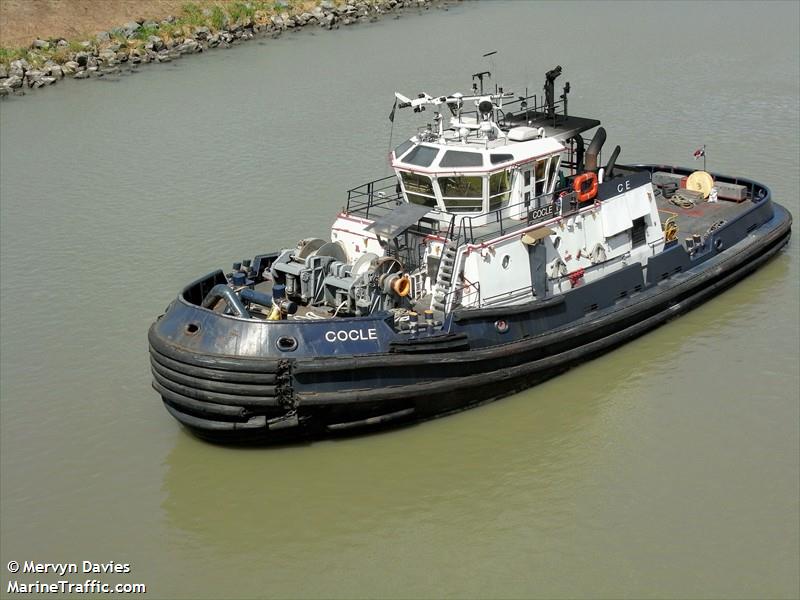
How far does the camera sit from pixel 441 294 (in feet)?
44.7

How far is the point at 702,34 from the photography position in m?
36.8

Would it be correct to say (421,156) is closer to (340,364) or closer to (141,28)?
(340,364)

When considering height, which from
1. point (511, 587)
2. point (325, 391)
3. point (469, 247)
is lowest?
point (511, 587)

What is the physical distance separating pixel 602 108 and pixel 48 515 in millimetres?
20723

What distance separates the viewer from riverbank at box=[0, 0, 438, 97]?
37781 millimetres

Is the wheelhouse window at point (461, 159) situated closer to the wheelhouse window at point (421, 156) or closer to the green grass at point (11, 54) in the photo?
the wheelhouse window at point (421, 156)

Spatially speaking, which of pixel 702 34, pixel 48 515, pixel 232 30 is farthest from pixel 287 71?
pixel 48 515

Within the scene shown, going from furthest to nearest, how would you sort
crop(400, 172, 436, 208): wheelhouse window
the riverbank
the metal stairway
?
the riverbank
crop(400, 172, 436, 208): wheelhouse window
the metal stairway

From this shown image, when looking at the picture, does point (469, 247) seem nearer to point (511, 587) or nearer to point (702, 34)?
point (511, 587)

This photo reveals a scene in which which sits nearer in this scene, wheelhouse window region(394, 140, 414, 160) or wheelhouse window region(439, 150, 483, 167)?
wheelhouse window region(439, 150, 483, 167)

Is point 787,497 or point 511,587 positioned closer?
point 511,587

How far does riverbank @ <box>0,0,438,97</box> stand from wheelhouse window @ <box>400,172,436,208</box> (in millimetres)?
26451

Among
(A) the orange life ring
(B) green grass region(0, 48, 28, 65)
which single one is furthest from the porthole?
(B) green grass region(0, 48, 28, 65)

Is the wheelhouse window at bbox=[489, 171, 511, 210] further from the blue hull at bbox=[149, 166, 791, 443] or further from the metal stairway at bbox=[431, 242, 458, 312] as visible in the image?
the blue hull at bbox=[149, 166, 791, 443]
